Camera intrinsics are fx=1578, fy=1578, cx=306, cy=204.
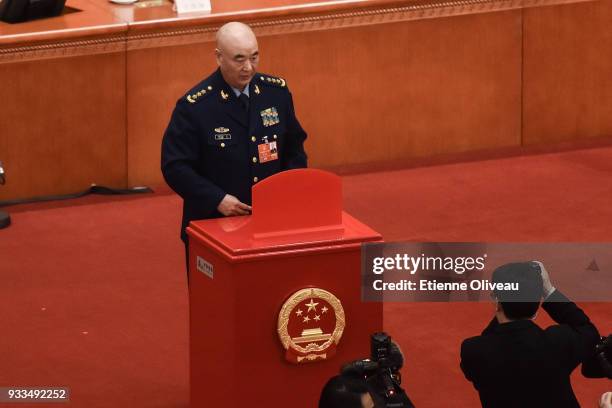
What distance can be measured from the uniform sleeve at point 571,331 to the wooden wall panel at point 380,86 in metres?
4.56

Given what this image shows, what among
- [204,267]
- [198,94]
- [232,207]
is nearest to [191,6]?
[198,94]

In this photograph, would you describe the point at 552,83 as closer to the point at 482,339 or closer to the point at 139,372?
the point at 139,372

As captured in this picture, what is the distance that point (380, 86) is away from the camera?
9508 mm

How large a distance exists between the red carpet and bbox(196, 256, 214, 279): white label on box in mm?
850

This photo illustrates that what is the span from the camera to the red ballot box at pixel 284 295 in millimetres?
Result: 5539

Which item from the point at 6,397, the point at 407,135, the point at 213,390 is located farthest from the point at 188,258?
the point at 407,135

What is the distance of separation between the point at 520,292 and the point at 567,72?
5.41 metres

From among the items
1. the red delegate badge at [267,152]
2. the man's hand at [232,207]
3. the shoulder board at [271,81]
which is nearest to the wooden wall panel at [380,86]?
the shoulder board at [271,81]

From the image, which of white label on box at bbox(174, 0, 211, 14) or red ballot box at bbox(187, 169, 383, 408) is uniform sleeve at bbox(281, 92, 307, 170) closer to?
red ballot box at bbox(187, 169, 383, 408)

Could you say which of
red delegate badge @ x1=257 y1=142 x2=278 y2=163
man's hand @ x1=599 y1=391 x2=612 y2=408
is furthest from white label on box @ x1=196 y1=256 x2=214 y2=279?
man's hand @ x1=599 y1=391 x2=612 y2=408

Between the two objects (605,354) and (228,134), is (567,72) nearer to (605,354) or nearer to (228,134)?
(228,134)

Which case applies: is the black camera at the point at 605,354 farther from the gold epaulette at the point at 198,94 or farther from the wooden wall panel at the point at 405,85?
the wooden wall panel at the point at 405,85

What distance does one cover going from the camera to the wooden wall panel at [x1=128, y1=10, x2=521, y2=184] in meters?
9.05

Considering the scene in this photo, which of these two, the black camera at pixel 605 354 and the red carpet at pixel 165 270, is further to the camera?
the red carpet at pixel 165 270
